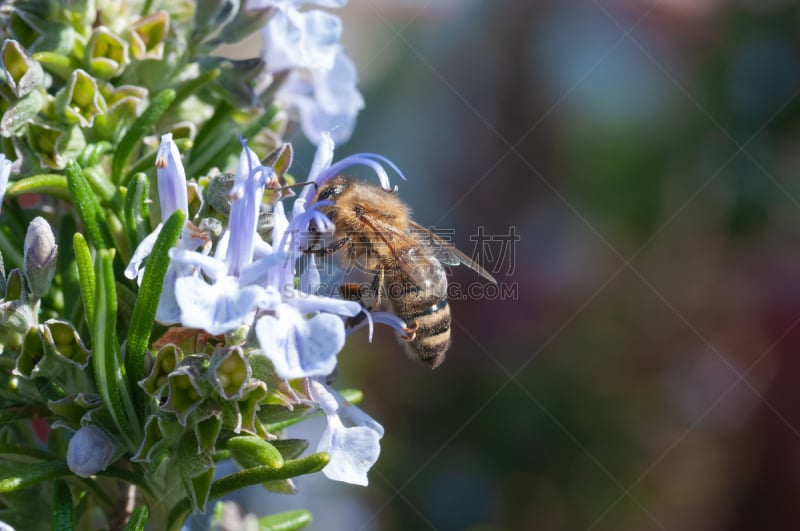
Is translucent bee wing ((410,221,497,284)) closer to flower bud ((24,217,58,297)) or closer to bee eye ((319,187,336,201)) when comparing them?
bee eye ((319,187,336,201))

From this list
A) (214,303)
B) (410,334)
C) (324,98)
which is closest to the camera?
(214,303)

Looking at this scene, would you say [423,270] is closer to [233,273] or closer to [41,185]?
[233,273]

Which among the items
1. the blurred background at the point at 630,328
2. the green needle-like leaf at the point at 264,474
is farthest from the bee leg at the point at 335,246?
the blurred background at the point at 630,328

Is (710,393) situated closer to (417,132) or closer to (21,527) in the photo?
(417,132)

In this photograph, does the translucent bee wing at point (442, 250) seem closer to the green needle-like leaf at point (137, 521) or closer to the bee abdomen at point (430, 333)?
the bee abdomen at point (430, 333)

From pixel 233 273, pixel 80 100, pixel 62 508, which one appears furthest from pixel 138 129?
pixel 62 508

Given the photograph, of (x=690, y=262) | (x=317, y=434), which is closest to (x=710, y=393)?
(x=690, y=262)

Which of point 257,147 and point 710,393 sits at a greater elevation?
point 257,147
